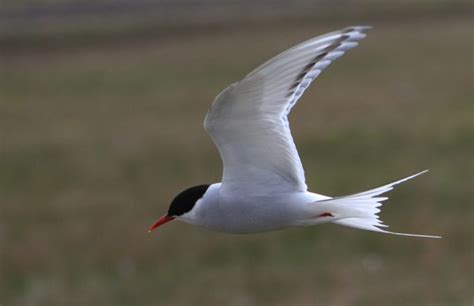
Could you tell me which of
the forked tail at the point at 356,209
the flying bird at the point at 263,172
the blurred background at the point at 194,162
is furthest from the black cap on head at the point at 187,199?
the blurred background at the point at 194,162

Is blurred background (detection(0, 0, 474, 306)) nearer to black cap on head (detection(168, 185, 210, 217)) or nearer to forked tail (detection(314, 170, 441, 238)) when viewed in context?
forked tail (detection(314, 170, 441, 238))

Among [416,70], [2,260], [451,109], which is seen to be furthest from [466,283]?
[416,70]

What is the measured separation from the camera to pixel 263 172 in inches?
128

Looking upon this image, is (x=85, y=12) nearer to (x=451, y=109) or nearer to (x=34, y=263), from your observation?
(x=451, y=109)

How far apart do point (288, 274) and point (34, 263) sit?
3152 mm

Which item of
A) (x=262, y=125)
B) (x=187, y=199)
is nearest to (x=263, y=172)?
(x=262, y=125)

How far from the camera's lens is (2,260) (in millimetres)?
10977

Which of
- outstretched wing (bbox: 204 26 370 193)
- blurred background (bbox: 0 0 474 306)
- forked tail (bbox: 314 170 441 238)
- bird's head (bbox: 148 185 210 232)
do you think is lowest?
blurred background (bbox: 0 0 474 306)

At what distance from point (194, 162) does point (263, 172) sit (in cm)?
1195

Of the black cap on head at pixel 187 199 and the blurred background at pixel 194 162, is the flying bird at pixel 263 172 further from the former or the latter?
the blurred background at pixel 194 162

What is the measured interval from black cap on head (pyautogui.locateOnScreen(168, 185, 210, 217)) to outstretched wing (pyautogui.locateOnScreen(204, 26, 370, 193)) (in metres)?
0.09

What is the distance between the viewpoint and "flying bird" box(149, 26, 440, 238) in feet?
9.96

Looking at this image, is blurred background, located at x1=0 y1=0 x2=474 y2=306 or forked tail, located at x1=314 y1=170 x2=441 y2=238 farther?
blurred background, located at x1=0 y1=0 x2=474 y2=306

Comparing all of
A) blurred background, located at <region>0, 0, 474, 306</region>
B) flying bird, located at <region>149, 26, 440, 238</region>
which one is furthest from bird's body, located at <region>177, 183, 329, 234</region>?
blurred background, located at <region>0, 0, 474, 306</region>
